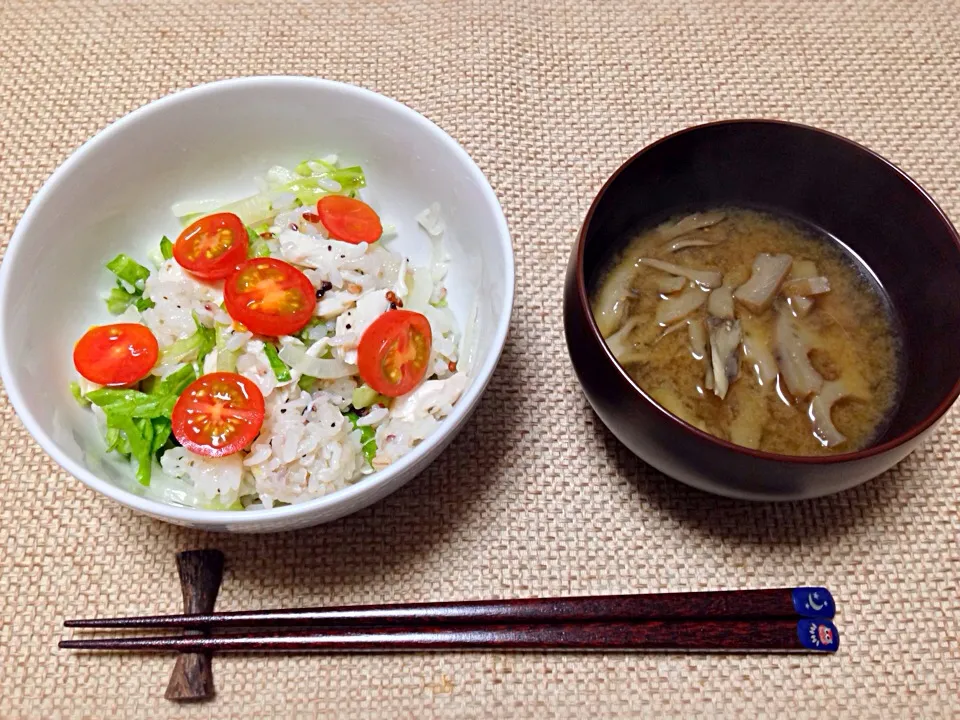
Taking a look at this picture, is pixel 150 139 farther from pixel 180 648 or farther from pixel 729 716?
pixel 729 716

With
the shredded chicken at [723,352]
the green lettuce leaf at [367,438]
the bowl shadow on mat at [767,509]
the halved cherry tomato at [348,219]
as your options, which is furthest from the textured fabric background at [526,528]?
the halved cherry tomato at [348,219]

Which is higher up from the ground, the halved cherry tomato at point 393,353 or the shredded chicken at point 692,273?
the shredded chicken at point 692,273

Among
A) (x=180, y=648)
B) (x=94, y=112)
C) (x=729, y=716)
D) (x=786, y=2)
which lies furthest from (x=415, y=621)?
(x=786, y=2)

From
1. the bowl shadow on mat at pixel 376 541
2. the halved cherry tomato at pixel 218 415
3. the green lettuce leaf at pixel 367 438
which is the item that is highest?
the halved cherry tomato at pixel 218 415

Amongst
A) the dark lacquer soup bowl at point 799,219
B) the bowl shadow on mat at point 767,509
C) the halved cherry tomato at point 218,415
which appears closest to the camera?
the dark lacquer soup bowl at point 799,219

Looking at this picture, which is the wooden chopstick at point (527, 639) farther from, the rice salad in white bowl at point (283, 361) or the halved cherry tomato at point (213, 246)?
the halved cherry tomato at point (213, 246)

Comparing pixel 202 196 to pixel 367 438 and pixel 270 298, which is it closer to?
pixel 270 298

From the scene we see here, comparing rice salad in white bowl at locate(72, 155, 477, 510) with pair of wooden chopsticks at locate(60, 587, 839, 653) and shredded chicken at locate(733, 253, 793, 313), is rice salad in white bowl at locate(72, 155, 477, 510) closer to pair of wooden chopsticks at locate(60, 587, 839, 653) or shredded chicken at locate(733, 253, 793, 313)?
pair of wooden chopsticks at locate(60, 587, 839, 653)
